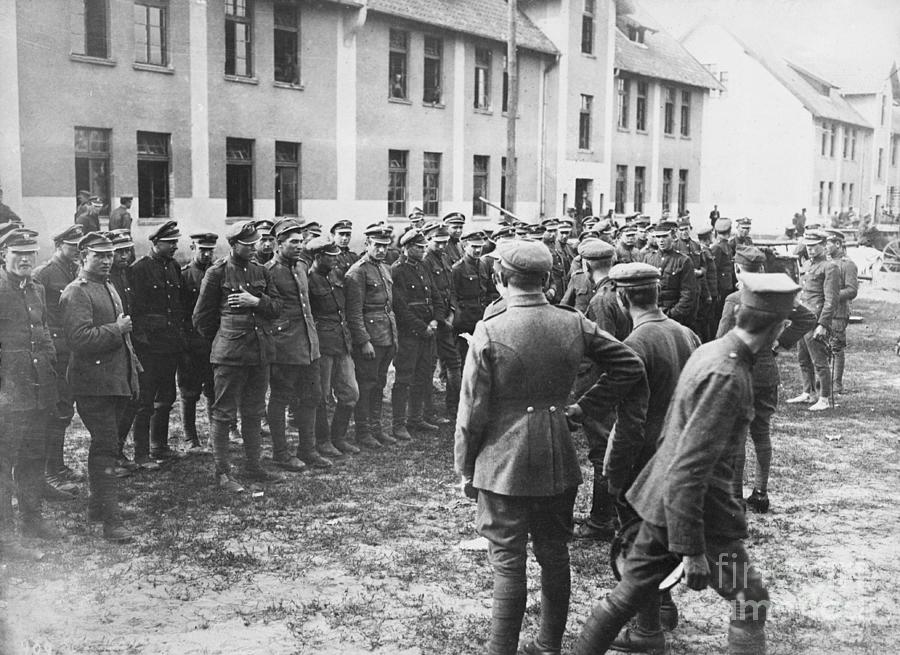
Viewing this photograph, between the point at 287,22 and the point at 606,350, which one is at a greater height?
the point at 287,22

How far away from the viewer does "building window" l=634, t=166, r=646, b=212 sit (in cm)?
3559

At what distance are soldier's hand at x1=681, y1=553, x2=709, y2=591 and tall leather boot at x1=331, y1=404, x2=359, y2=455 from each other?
5.28m

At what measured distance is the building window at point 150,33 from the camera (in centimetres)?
1772

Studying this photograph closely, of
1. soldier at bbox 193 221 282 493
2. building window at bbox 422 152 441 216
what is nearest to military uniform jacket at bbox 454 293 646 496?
soldier at bbox 193 221 282 493

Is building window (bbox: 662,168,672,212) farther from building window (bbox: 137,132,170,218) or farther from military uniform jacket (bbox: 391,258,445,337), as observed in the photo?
military uniform jacket (bbox: 391,258,445,337)

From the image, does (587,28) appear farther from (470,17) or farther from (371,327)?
(371,327)

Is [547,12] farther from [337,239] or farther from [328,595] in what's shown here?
[328,595]

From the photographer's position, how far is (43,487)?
679 cm

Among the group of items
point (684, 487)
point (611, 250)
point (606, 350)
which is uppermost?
point (611, 250)

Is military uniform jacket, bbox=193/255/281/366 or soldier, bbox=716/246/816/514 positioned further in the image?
military uniform jacket, bbox=193/255/281/366

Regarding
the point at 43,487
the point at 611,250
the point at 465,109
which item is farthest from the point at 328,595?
the point at 465,109

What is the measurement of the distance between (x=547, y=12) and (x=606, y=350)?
28.0 metres

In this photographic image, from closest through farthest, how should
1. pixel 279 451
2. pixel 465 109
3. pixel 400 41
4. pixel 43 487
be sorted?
pixel 43 487, pixel 279 451, pixel 400 41, pixel 465 109

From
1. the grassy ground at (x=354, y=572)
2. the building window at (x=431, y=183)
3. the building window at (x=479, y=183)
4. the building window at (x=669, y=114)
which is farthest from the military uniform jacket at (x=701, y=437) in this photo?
the building window at (x=669, y=114)
